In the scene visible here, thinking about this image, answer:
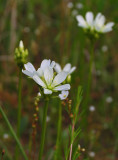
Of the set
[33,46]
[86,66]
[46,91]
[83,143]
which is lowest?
[83,143]

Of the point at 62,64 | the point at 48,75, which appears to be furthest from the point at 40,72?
the point at 62,64

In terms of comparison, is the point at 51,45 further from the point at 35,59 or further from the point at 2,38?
the point at 2,38

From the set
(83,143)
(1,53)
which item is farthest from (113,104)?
(1,53)

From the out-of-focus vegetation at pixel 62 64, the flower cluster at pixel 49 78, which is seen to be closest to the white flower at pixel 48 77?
the flower cluster at pixel 49 78

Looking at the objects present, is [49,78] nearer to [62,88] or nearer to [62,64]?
[62,88]

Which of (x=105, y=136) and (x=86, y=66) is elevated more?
(x=86, y=66)

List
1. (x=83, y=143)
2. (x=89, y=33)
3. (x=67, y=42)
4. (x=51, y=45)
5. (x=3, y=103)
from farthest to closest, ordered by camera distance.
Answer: (x=51, y=45) < (x=67, y=42) < (x=3, y=103) < (x=83, y=143) < (x=89, y=33)

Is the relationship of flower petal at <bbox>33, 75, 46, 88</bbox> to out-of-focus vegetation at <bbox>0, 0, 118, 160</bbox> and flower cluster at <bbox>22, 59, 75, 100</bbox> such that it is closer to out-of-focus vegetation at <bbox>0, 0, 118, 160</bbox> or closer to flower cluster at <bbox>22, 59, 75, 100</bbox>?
flower cluster at <bbox>22, 59, 75, 100</bbox>

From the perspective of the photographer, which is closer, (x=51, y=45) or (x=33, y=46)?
(x=33, y=46)
